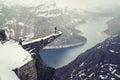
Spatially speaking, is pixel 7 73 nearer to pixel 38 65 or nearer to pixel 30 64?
pixel 30 64

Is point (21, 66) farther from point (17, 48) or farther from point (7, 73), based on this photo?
point (17, 48)

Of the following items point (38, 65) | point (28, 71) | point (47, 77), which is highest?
point (28, 71)

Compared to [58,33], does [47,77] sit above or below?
below

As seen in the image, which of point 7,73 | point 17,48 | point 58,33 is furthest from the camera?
point 58,33

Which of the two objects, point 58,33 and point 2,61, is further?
point 58,33

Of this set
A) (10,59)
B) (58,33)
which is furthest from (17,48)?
(58,33)

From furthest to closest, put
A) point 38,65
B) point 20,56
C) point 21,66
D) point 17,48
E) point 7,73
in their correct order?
1. point 38,65
2. point 17,48
3. point 20,56
4. point 21,66
5. point 7,73
